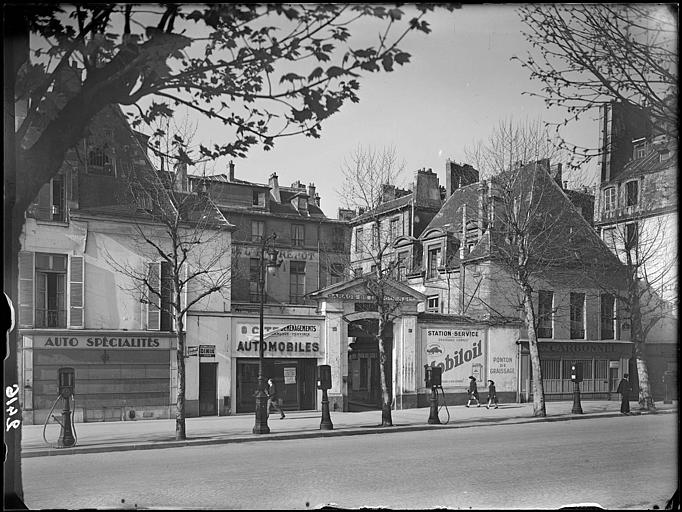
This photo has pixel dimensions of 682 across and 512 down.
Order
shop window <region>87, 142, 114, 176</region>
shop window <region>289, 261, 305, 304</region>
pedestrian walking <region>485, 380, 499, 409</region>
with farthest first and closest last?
pedestrian walking <region>485, 380, 499, 409</region> < shop window <region>289, 261, 305, 304</region> < shop window <region>87, 142, 114, 176</region>

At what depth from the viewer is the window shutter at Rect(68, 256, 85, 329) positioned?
17.8 feet

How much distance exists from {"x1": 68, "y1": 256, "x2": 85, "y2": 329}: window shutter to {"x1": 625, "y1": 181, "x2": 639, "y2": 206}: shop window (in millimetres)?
4603

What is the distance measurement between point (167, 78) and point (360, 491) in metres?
2.96

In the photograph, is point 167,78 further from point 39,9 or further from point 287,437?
point 287,437

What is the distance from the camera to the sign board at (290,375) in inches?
327

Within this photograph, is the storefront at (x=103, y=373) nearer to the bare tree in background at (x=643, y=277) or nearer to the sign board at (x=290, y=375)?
the sign board at (x=290, y=375)

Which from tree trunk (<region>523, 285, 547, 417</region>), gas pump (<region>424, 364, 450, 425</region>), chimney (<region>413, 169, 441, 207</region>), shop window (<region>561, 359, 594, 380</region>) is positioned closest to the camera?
chimney (<region>413, 169, 441, 207</region>)

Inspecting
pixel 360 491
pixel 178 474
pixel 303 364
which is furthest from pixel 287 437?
pixel 360 491

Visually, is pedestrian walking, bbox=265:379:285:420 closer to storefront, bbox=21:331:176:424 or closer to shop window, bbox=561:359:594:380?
storefront, bbox=21:331:176:424

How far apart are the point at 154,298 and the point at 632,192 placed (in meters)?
4.67

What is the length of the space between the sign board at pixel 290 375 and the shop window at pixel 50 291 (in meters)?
3.39

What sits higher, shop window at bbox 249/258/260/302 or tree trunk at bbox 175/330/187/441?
shop window at bbox 249/258/260/302

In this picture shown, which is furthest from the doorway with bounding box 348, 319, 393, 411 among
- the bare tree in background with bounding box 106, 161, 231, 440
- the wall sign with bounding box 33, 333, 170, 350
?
the wall sign with bounding box 33, 333, 170, 350

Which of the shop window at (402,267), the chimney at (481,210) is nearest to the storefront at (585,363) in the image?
the chimney at (481,210)
